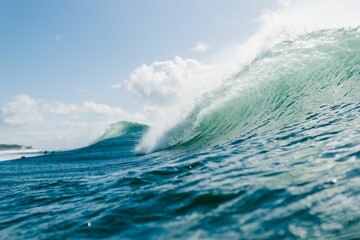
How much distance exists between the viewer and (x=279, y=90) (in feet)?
→ 40.4

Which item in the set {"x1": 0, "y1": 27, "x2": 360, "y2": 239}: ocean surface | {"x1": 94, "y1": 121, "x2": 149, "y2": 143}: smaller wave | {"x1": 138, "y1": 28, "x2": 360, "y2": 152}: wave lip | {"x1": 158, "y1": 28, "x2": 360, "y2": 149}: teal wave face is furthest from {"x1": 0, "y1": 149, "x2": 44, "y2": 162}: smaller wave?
{"x1": 0, "y1": 27, "x2": 360, "y2": 239}: ocean surface

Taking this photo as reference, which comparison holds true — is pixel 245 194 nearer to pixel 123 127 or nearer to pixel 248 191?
pixel 248 191

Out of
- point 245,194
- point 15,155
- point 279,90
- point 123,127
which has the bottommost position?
point 245,194

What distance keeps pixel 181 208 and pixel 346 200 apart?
1876 millimetres

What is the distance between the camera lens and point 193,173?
5836 millimetres

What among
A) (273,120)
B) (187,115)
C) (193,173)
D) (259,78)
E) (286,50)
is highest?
(286,50)

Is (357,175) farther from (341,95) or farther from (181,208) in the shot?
(341,95)

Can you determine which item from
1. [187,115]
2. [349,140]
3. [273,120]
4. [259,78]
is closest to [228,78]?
[259,78]

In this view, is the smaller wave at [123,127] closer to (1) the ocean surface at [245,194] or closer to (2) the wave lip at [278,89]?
(2) the wave lip at [278,89]

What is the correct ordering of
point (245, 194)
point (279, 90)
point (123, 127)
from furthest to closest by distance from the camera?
point (123, 127) → point (279, 90) → point (245, 194)

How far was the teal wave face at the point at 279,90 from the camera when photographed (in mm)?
10422

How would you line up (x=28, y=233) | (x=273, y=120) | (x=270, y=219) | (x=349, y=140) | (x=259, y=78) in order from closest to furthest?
1. (x=270, y=219)
2. (x=28, y=233)
3. (x=349, y=140)
4. (x=273, y=120)
5. (x=259, y=78)

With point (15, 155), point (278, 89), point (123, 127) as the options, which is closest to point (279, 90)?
point (278, 89)

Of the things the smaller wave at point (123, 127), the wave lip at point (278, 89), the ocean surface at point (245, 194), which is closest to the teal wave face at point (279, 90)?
the wave lip at point (278, 89)
